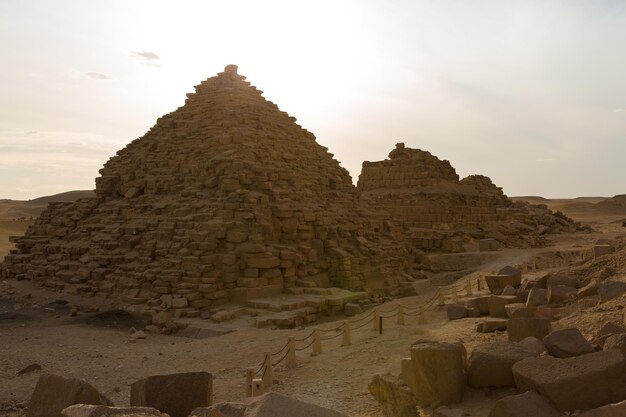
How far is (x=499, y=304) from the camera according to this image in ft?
31.3

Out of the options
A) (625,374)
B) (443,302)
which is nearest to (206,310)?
(443,302)

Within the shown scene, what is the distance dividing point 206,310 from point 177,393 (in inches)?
304

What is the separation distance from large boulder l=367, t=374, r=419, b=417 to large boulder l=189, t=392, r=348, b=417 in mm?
1629

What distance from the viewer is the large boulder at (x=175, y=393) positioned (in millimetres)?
5434

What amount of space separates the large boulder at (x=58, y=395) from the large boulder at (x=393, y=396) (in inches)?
109

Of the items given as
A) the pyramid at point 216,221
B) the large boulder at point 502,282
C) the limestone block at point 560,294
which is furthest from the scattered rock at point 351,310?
the limestone block at point 560,294

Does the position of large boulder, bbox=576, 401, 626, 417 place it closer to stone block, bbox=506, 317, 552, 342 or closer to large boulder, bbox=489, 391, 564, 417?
large boulder, bbox=489, 391, 564, 417

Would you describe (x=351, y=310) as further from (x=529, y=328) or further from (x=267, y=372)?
(x=529, y=328)

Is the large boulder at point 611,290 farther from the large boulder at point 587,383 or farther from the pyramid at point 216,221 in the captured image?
the pyramid at point 216,221

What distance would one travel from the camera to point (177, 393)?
550cm

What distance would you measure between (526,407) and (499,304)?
17.7ft

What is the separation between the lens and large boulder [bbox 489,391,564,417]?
434 cm

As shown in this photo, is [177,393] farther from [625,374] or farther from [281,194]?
[281,194]

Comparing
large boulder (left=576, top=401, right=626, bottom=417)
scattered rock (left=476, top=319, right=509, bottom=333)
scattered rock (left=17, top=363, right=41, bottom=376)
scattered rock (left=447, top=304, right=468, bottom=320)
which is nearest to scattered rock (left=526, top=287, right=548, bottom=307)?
scattered rock (left=476, top=319, right=509, bottom=333)
